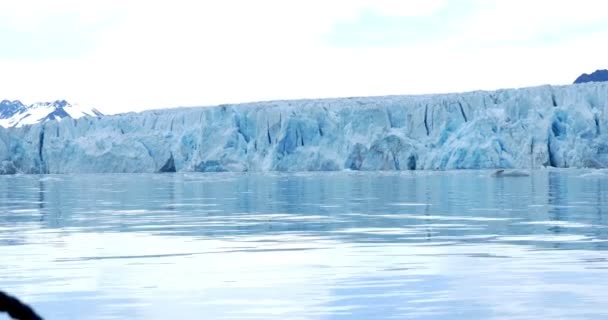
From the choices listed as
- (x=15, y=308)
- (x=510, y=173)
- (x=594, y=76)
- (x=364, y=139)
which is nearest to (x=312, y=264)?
(x=15, y=308)

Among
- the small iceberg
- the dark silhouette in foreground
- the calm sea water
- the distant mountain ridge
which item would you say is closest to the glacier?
the small iceberg

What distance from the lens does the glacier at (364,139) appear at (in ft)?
129

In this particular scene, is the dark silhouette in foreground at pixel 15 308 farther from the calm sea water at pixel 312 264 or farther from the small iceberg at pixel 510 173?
the small iceberg at pixel 510 173

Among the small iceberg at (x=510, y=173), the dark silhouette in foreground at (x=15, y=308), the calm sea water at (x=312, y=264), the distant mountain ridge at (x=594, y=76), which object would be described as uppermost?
the distant mountain ridge at (x=594, y=76)

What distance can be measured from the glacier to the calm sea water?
24334mm

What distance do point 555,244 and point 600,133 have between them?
32785mm

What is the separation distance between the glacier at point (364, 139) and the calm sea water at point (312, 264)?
79.8 ft

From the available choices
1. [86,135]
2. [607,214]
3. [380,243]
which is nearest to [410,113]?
[86,135]

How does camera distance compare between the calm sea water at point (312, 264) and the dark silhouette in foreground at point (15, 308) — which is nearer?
the dark silhouette in foreground at point (15, 308)

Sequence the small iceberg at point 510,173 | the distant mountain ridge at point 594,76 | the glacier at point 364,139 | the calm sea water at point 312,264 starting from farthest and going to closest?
the distant mountain ridge at point 594,76, the glacier at point 364,139, the small iceberg at point 510,173, the calm sea water at point 312,264

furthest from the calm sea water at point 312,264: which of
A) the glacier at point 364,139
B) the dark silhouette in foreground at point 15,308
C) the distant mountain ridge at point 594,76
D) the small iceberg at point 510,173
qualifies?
the distant mountain ridge at point 594,76

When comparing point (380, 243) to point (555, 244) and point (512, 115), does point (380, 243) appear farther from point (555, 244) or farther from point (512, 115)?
point (512, 115)

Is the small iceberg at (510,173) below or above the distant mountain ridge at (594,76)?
below

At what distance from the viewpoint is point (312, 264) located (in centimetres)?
780
